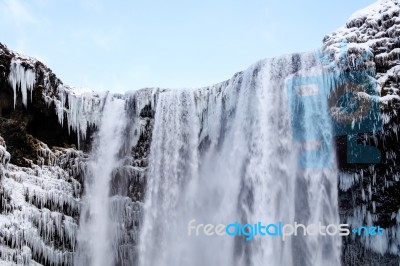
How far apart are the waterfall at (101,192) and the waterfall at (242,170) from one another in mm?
1289

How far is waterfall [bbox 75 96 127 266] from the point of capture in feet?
46.6

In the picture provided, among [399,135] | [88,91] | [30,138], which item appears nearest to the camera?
[399,135]

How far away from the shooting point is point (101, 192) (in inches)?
588

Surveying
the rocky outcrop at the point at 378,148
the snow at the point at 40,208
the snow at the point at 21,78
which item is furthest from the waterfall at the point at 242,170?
the snow at the point at 21,78

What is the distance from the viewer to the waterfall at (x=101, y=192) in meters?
14.2

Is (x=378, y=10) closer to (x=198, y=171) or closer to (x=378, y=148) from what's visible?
(x=378, y=148)

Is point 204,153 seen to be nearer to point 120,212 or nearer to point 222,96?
point 222,96

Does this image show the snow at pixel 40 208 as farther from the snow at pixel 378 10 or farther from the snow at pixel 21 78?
the snow at pixel 378 10

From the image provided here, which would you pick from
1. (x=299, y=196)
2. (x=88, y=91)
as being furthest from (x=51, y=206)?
(x=299, y=196)

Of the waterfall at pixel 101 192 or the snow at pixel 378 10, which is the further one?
the waterfall at pixel 101 192

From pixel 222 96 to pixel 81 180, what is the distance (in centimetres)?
545

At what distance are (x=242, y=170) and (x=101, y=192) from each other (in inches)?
191

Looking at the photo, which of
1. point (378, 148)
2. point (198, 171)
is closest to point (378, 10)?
point (378, 148)

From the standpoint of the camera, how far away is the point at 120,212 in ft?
48.5
